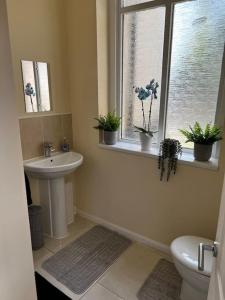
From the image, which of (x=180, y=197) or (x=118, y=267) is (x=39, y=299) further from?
(x=180, y=197)

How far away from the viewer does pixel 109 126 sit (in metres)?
2.18

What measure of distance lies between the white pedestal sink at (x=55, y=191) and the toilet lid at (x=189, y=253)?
43.9 inches

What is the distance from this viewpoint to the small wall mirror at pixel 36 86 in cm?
200

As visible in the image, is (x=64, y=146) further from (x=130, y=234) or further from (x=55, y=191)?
(x=130, y=234)

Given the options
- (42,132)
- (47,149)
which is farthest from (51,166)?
(42,132)

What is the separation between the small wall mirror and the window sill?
73cm

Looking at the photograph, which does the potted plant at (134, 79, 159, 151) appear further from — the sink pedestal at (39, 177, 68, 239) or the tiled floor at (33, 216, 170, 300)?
the tiled floor at (33, 216, 170, 300)

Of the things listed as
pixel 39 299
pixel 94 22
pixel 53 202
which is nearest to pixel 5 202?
pixel 39 299

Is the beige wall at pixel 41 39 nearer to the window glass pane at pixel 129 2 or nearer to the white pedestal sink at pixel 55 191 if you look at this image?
the white pedestal sink at pixel 55 191

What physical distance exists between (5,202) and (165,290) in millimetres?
1450

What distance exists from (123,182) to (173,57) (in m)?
1.27

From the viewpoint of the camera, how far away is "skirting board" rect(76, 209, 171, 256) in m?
2.09

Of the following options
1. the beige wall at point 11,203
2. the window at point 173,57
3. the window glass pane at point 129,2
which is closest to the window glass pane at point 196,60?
the window at point 173,57

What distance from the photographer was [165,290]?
66.7 inches
